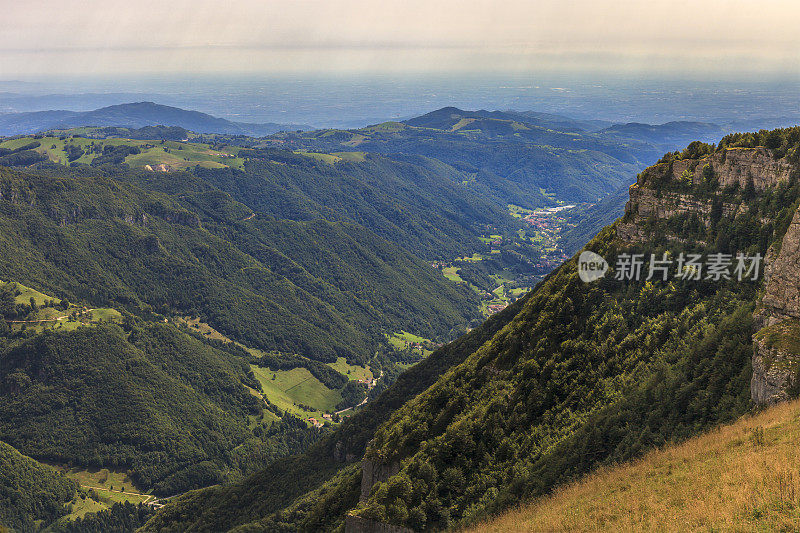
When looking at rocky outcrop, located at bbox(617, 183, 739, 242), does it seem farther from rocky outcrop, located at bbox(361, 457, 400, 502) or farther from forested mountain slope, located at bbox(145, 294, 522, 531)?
forested mountain slope, located at bbox(145, 294, 522, 531)

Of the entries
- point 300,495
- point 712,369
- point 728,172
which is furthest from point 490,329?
point 712,369

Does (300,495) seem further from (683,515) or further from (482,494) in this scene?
(683,515)

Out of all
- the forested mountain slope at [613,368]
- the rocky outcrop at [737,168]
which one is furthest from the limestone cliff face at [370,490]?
the rocky outcrop at [737,168]

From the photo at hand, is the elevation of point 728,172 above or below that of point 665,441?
above

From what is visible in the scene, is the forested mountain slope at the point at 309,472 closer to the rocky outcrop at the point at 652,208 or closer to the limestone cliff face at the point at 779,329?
the rocky outcrop at the point at 652,208

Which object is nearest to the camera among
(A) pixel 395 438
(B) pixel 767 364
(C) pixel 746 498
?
(C) pixel 746 498
